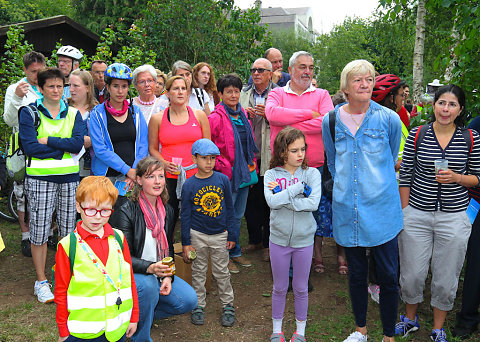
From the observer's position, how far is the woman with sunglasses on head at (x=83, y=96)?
539 cm

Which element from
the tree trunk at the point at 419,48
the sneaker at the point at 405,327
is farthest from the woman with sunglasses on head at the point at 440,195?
the tree trunk at the point at 419,48

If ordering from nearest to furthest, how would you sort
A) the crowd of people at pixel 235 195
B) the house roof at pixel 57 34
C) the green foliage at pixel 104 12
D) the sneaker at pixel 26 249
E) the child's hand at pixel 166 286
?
the crowd of people at pixel 235 195 < the child's hand at pixel 166 286 < the sneaker at pixel 26 249 < the house roof at pixel 57 34 < the green foliage at pixel 104 12

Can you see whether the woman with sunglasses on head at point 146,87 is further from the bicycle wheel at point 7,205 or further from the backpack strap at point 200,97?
the bicycle wheel at point 7,205

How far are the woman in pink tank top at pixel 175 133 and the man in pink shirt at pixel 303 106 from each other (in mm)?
829

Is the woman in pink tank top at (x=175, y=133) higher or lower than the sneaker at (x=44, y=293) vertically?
higher

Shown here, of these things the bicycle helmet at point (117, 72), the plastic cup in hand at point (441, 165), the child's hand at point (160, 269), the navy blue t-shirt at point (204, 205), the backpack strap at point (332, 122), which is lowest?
the child's hand at point (160, 269)

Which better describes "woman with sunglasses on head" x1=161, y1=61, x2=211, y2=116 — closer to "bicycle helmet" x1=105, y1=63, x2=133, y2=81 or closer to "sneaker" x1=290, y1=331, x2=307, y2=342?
"bicycle helmet" x1=105, y1=63, x2=133, y2=81

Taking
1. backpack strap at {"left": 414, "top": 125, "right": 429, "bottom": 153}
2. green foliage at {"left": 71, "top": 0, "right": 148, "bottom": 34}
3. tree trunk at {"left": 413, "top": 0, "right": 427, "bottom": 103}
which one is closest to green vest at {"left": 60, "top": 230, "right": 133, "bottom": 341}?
backpack strap at {"left": 414, "top": 125, "right": 429, "bottom": 153}

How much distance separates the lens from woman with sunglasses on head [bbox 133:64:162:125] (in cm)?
544

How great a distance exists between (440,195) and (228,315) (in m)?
2.19

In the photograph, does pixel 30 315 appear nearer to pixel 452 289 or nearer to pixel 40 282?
pixel 40 282

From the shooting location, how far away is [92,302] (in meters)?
2.77

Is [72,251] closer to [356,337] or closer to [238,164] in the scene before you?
[356,337]

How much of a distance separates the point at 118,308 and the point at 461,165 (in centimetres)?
287
